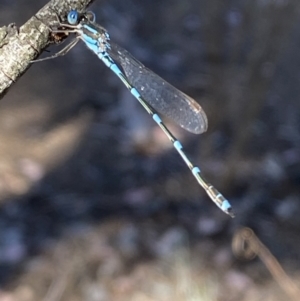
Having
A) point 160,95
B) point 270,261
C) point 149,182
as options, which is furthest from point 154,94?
point 149,182

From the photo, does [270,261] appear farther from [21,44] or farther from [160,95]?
[21,44]

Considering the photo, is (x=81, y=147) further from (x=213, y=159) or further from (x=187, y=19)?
(x=187, y=19)

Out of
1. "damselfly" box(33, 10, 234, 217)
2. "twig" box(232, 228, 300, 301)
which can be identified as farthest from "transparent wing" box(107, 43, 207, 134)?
"twig" box(232, 228, 300, 301)

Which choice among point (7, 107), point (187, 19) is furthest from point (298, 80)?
point (7, 107)

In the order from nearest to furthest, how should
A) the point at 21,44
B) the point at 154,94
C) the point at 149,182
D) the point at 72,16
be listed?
the point at 21,44 < the point at 72,16 < the point at 154,94 < the point at 149,182

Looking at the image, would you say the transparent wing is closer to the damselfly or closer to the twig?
the damselfly

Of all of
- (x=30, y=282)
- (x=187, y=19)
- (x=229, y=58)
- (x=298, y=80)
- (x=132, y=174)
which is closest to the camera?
(x=30, y=282)
